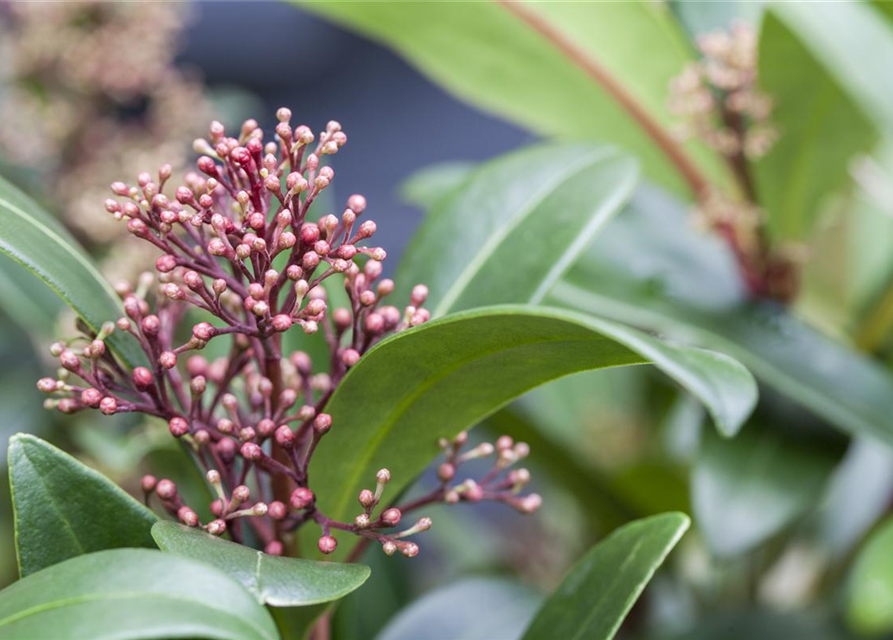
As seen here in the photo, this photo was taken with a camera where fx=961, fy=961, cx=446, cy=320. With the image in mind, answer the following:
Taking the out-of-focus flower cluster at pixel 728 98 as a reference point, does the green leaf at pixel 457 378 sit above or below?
below

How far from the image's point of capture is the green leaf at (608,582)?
1.67 ft

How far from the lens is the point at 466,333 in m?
0.46

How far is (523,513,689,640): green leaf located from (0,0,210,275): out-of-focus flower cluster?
0.70m

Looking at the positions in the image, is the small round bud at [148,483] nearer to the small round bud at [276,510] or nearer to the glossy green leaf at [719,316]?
the small round bud at [276,510]

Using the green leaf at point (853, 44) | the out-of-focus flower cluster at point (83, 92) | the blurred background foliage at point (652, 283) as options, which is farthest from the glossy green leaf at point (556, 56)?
the out-of-focus flower cluster at point (83, 92)

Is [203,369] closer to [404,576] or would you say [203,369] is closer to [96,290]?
[96,290]

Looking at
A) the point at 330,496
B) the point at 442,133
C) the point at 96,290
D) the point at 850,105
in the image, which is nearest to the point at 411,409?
the point at 330,496

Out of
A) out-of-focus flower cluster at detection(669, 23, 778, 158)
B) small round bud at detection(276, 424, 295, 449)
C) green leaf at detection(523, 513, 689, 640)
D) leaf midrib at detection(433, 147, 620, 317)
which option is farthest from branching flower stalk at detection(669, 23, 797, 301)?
small round bud at detection(276, 424, 295, 449)

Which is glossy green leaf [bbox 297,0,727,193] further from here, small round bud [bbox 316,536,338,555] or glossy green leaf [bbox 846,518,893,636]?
small round bud [bbox 316,536,338,555]

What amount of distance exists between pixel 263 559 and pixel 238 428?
8cm

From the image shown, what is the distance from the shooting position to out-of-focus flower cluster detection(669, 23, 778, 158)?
0.82 meters

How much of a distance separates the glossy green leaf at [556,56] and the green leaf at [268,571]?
60 centimetres

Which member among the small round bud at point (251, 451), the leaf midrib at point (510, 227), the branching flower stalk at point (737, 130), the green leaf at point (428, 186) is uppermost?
the branching flower stalk at point (737, 130)

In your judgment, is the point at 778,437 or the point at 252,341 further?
the point at 778,437
